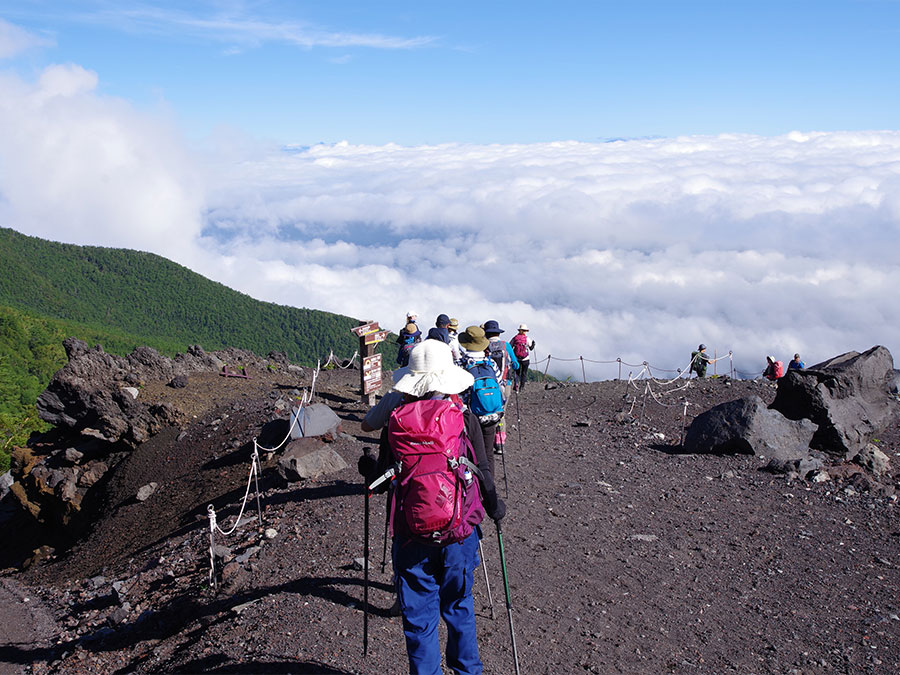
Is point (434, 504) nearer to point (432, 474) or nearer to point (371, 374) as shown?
point (432, 474)

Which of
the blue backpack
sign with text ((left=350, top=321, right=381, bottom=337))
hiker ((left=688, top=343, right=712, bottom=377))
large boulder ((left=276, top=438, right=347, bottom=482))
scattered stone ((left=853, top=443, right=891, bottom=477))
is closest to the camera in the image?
the blue backpack

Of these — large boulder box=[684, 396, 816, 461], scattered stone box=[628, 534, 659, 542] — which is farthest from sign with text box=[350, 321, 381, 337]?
scattered stone box=[628, 534, 659, 542]

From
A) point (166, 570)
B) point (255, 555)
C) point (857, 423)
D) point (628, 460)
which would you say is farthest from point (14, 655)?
point (857, 423)

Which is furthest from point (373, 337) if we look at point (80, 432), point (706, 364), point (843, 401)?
point (706, 364)

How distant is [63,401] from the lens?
15.5m

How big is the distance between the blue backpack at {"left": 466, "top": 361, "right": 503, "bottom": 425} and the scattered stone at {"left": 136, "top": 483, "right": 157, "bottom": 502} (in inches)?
299

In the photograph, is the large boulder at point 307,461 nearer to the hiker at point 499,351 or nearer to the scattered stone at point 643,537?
the hiker at point 499,351

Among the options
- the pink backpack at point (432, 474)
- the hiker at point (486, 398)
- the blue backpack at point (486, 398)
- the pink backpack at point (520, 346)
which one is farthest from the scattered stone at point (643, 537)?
the pink backpack at point (520, 346)

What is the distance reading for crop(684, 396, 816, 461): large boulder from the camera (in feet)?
39.9

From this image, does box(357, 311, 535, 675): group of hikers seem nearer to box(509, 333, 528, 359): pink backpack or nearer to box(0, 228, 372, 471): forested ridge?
box(509, 333, 528, 359): pink backpack

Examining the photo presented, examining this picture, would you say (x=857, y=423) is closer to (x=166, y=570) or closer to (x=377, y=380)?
(x=377, y=380)

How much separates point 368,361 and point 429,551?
35.2 ft

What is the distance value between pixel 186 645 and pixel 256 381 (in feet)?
40.4

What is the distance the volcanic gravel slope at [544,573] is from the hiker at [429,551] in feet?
3.82
